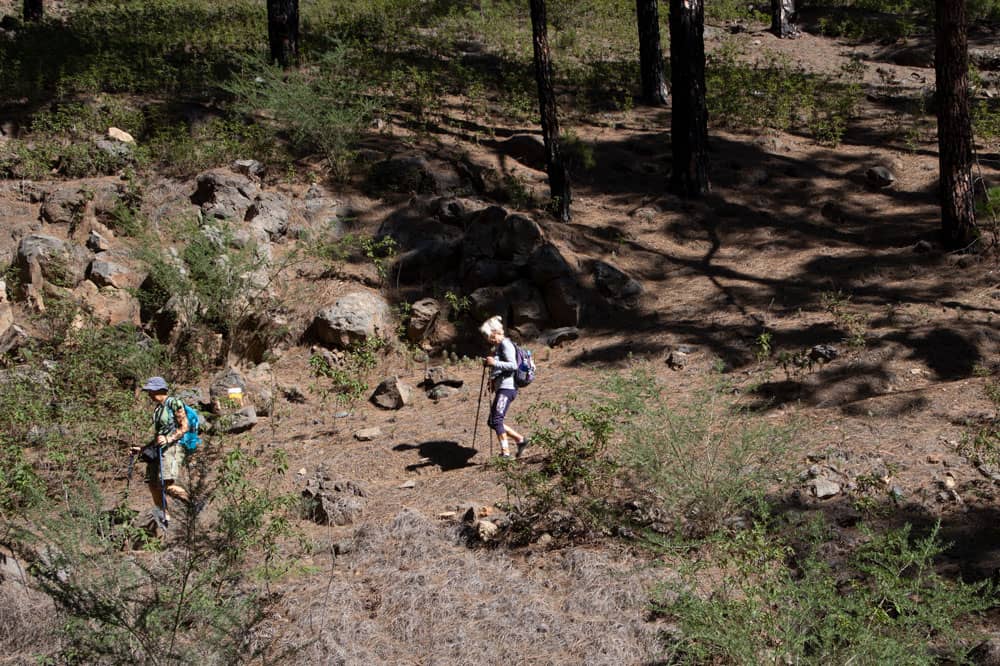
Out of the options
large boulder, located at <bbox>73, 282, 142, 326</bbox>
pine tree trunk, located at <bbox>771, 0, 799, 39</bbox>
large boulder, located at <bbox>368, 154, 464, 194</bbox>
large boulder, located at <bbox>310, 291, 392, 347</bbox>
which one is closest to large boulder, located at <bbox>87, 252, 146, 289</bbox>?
large boulder, located at <bbox>73, 282, 142, 326</bbox>

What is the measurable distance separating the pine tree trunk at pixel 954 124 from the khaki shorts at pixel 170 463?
941cm

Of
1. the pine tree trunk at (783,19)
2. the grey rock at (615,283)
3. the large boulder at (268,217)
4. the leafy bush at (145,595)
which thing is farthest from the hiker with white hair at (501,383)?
the pine tree trunk at (783,19)

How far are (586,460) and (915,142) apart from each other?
1073 cm

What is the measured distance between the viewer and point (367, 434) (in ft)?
27.7

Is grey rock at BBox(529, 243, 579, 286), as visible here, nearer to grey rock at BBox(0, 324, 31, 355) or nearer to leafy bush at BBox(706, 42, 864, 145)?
grey rock at BBox(0, 324, 31, 355)

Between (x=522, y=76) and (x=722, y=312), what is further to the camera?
(x=522, y=76)

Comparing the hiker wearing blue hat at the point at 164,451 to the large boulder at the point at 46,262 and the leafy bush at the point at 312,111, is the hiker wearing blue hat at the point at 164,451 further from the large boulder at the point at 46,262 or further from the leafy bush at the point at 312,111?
the leafy bush at the point at 312,111

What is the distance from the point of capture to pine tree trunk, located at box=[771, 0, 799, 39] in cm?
2131

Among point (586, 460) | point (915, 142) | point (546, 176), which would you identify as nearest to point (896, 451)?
point (586, 460)

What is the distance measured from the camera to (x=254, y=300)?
32.7 feet

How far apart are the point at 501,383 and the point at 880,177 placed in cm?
853

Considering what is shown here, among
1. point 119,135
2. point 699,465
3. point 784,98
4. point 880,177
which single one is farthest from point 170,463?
Answer: point 784,98

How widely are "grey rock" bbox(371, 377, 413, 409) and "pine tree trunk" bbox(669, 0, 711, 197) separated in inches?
246

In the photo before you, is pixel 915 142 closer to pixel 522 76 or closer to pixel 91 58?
pixel 522 76
